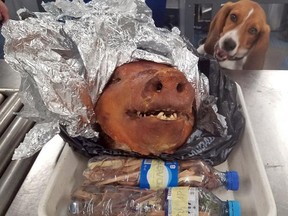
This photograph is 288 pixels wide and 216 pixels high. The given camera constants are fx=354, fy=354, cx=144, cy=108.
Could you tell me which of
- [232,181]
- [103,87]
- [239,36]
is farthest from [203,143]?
[239,36]

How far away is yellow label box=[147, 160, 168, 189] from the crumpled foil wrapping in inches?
5.0

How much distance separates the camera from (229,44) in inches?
55.3

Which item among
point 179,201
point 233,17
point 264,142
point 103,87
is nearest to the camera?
point 179,201

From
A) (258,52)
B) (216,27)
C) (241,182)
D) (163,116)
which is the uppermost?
(163,116)

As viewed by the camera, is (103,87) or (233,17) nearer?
(103,87)

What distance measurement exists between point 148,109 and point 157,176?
4.2 inches

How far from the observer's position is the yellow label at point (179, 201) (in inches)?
18.8

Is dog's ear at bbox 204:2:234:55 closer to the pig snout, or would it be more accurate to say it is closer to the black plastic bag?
the black plastic bag

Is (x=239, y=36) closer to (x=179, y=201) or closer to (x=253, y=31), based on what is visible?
(x=253, y=31)

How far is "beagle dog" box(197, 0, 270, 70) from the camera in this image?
136 centimetres

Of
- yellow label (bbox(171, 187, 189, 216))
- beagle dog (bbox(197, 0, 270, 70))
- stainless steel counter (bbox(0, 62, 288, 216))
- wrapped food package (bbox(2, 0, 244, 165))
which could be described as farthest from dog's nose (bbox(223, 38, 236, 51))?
yellow label (bbox(171, 187, 189, 216))

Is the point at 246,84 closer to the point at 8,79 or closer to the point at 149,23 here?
the point at 149,23

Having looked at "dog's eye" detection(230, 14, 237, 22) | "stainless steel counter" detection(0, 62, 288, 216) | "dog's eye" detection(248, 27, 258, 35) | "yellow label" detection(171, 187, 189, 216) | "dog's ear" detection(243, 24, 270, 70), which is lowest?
"dog's ear" detection(243, 24, 270, 70)

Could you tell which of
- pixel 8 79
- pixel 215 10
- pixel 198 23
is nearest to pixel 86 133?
pixel 8 79
